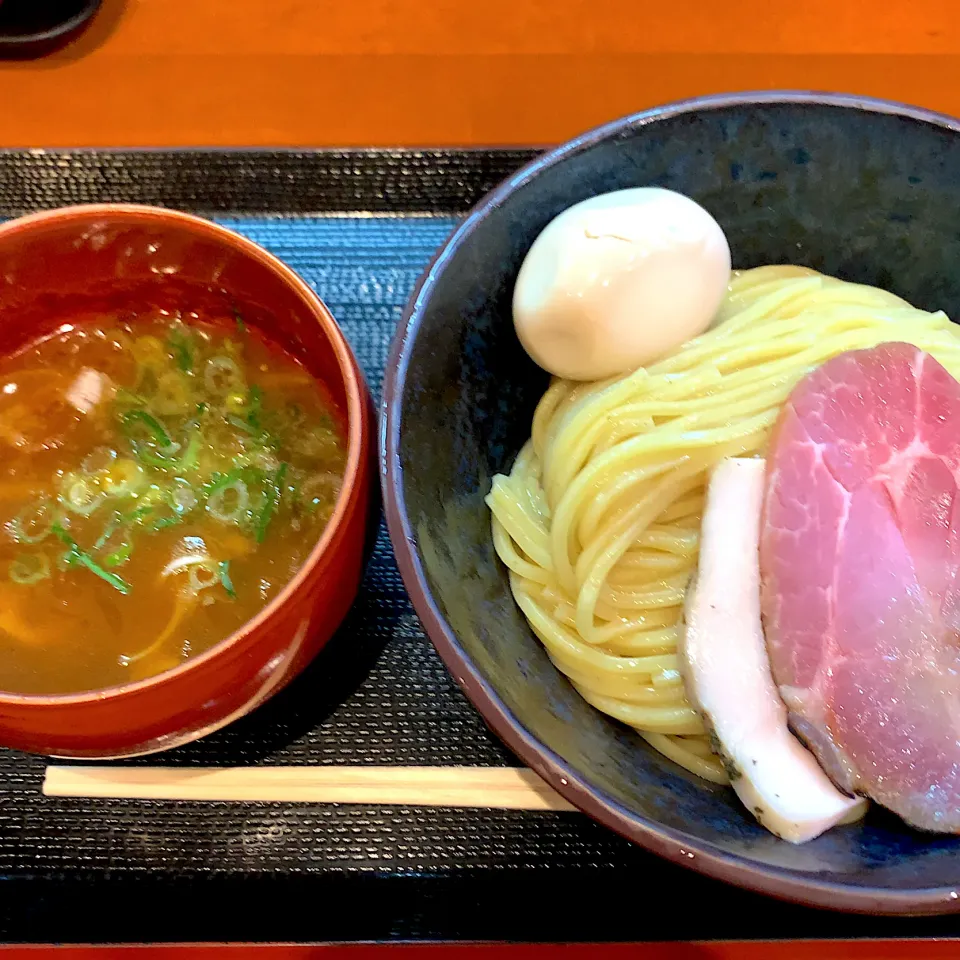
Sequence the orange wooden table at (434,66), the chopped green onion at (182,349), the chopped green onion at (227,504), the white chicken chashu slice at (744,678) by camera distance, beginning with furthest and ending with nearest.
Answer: the orange wooden table at (434,66), the chopped green onion at (182,349), the chopped green onion at (227,504), the white chicken chashu slice at (744,678)

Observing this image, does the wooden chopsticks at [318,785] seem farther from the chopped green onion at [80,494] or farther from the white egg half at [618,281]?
the white egg half at [618,281]

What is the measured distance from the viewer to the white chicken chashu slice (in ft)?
2.88

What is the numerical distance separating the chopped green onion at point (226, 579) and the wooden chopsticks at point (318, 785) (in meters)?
0.25

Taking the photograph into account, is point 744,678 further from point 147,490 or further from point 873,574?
point 147,490

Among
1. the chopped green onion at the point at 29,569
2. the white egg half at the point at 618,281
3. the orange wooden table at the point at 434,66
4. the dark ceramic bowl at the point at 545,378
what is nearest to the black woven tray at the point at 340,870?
the dark ceramic bowl at the point at 545,378

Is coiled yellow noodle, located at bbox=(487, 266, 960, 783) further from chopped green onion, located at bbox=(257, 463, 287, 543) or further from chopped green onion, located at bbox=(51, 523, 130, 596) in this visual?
chopped green onion, located at bbox=(51, 523, 130, 596)

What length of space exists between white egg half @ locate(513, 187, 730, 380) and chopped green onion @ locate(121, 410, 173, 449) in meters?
0.47

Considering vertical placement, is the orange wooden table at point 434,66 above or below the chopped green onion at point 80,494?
above

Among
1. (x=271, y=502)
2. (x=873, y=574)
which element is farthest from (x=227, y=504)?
(x=873, y=574)

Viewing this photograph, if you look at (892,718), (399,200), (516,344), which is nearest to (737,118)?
(516,344)

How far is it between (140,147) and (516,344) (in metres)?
0.81

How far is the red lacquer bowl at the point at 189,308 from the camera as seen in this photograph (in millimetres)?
798

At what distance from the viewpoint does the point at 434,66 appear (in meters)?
A: 1.64

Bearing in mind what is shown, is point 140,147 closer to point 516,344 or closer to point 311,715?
point 516,344
